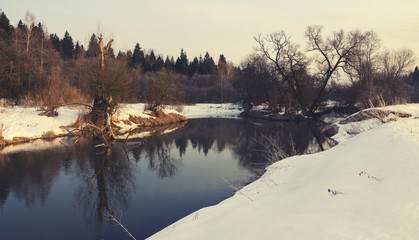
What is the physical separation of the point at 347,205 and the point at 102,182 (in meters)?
7.57

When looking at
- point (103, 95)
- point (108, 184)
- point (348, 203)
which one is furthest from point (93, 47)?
point (348, 203)

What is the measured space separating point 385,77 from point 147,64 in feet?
180

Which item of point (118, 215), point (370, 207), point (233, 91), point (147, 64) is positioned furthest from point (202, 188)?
point (147, 64)

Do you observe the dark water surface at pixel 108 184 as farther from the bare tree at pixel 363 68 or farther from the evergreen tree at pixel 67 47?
the evergreen tree at pixel 67 47

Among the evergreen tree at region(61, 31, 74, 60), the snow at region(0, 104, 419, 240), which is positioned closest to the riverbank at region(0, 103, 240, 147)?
the snow at region(0, 104, 419, 240)

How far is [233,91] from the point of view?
55.5 meters

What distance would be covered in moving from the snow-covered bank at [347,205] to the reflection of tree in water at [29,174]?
5.97 m

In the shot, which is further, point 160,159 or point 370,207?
point 160,159

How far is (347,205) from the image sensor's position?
2.59 metres

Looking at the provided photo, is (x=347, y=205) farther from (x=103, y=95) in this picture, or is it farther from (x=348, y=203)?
(x=103, y=95)

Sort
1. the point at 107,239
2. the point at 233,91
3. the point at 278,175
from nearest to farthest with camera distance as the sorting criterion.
→ the point at 107,239, the point at 278,175, the point at 233,91

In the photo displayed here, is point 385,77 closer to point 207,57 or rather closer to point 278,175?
point 278,175

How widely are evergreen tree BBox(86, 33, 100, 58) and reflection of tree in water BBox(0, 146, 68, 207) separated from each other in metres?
6.90

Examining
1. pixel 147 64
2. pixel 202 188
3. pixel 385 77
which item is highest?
pixel 147 64
